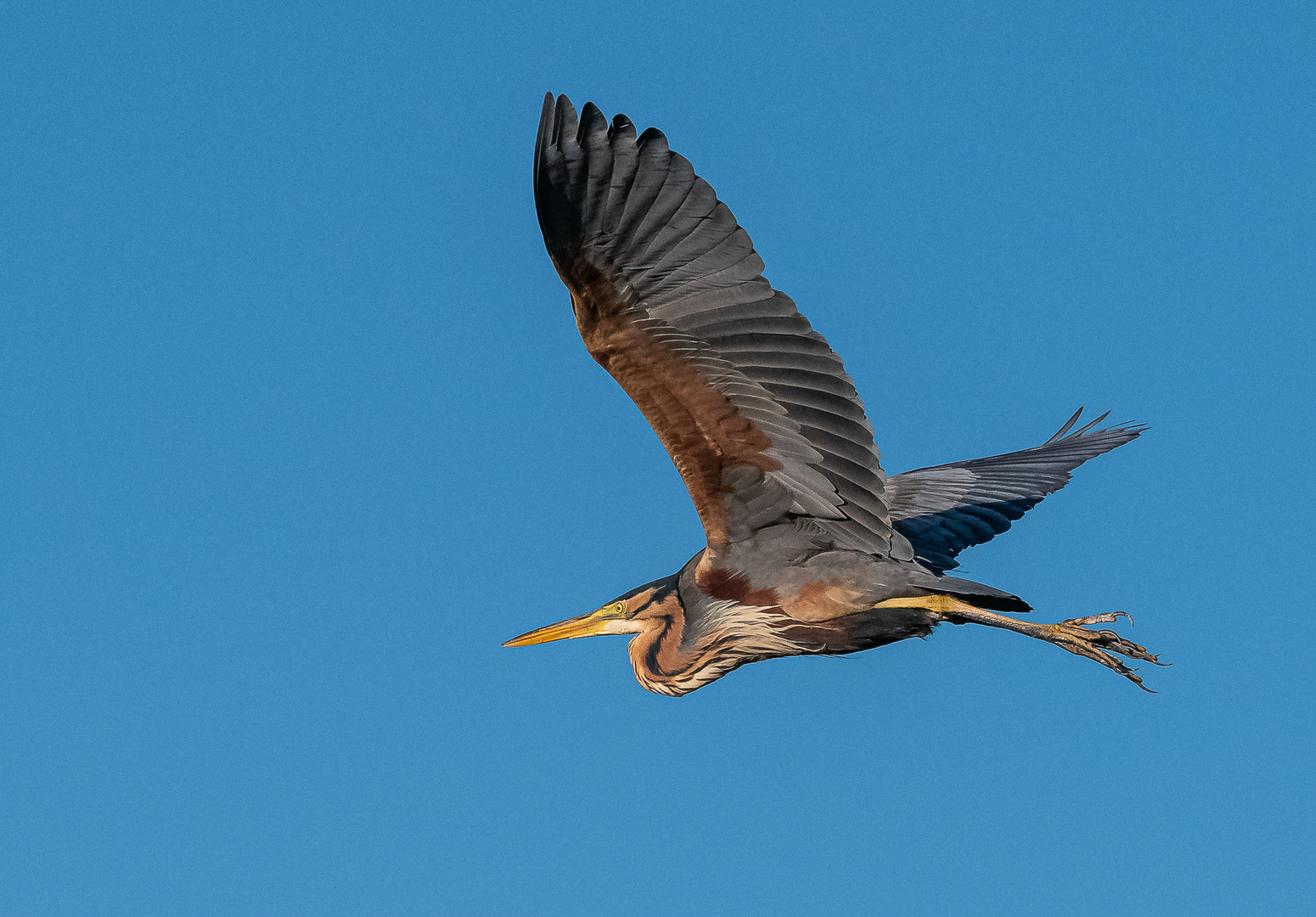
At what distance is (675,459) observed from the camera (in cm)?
733

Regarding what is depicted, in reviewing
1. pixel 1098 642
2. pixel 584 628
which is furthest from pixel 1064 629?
pixel 584 628

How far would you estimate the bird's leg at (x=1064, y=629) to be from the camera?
744 cm

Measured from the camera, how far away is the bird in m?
6.39

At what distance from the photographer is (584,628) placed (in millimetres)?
9195

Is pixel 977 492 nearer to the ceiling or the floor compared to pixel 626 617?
nearer to the ceiling

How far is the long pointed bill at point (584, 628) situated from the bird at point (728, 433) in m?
0.06

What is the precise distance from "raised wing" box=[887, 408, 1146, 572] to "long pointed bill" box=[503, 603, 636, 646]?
1.83m

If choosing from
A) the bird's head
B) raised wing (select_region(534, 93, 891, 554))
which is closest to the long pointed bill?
the bird's head

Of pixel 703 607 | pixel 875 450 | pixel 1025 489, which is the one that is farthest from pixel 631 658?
pixel 1025 489

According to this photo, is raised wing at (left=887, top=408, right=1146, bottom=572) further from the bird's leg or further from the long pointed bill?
the long pointed bill

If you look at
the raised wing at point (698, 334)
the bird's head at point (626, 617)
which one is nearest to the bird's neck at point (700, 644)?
the bird's head at point (626, 617)

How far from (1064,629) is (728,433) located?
2105mm

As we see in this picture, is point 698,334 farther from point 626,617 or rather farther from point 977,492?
point 977,492

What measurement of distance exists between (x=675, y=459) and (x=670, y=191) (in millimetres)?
1516
